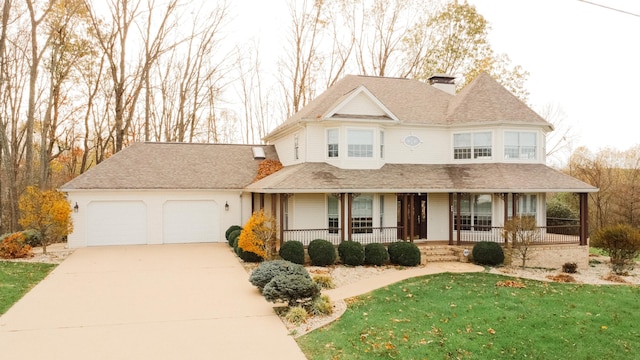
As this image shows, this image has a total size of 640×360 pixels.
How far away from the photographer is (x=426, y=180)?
64.6 ft

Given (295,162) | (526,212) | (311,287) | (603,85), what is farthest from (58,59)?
(603,85)

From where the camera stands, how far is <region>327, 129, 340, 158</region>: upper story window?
20.2 meters

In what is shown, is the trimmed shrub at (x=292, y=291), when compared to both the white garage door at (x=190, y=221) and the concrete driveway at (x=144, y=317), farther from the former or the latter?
the white garage door at (x=190, y=221)

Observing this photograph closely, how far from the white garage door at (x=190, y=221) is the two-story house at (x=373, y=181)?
51 millimetres

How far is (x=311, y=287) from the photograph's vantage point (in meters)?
10.6

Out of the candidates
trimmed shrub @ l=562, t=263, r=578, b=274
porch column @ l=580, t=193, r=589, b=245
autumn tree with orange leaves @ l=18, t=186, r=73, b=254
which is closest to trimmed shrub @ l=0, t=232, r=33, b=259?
autumn tree with orange leaves @ l=18, t=186, r=73, b=254

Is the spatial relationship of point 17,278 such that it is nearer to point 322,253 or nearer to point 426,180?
point 322,253

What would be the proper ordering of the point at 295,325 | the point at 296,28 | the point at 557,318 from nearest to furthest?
the point at 295,325 < the point at 557,318 < the point at 296,28

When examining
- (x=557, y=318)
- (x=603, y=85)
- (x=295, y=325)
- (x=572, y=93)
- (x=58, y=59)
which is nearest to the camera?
(x=295, y=325)

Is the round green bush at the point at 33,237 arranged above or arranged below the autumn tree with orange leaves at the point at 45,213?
below

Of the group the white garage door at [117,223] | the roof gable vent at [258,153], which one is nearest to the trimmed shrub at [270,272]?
the white garage door at [117,223]

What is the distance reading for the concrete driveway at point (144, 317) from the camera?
7.97 meters

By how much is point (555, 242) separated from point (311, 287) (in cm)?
1364

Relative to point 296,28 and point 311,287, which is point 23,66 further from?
point 311,287
